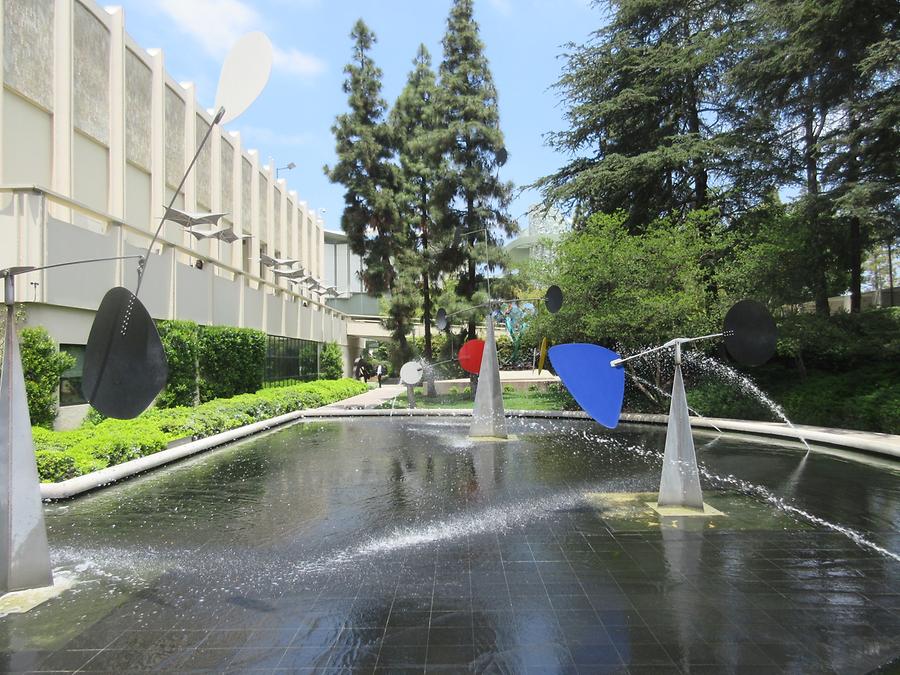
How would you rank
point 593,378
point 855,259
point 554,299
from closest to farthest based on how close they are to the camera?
1. point 593,378
2. point 554,299
3. point 855,259

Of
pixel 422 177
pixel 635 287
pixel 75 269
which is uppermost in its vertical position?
pixel 422 177

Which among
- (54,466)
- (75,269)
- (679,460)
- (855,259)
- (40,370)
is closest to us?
(679,460)

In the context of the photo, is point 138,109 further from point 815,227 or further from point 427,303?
point 815,227

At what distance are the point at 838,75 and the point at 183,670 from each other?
20.3m

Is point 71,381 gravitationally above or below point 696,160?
below

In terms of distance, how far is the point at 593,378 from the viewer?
7504mm

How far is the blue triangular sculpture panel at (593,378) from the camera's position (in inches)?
289

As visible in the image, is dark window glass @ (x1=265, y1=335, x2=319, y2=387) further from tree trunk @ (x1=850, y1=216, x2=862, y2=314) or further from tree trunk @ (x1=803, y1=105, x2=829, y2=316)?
tree trunk @ (x1=850, y1=216, x2=862, y2=314)

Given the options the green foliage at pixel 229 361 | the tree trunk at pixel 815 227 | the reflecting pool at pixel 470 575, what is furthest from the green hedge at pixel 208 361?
the tree trunk at pixel 815 227

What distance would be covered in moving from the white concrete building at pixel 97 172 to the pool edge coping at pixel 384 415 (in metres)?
4.55

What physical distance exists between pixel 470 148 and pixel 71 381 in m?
19.7

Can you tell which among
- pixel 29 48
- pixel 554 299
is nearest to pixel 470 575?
pixel 554 299

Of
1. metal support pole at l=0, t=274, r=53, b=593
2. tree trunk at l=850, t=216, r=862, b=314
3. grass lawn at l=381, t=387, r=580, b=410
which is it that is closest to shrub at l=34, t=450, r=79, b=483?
metal support pole at l=0, t=274, r=53, b=593

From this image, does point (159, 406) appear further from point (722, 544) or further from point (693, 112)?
point (693, 112)
